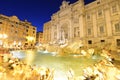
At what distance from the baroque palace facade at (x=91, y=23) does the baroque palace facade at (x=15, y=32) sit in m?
14.5

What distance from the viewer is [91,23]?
22.2m

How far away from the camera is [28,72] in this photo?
5574 millimetres

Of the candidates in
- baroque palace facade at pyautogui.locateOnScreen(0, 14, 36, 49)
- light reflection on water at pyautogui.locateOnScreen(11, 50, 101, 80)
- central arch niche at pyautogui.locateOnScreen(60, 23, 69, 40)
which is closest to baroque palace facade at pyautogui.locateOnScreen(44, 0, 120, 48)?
central arch niche at pyautogui.locateOnScreen(60, 23, 69, 40)

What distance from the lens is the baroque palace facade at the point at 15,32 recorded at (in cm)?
3219

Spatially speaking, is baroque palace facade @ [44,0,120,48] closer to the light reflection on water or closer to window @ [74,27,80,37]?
window @ [74,27,80,37]

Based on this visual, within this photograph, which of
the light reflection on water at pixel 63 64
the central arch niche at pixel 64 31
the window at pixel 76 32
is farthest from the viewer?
the central arch niche at pixel 64 31

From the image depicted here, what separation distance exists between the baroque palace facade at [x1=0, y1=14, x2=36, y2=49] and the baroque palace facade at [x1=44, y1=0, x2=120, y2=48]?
14474 millimetres

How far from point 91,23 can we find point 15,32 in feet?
86.9

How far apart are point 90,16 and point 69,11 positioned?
640 cm

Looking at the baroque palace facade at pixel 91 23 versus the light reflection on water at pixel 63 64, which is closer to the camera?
the light reflection on water at pixel 63 64

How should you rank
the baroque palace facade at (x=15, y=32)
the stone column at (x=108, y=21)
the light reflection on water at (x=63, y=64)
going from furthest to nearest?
the baroque palace facade at (x=15, y=32) < the stone column at (x=108, y=21) < the light reflection on water at (x=63, y=64)

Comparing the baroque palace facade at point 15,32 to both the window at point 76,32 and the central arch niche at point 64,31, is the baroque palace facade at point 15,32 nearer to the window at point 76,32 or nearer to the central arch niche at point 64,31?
the central arch niche at point 64,31

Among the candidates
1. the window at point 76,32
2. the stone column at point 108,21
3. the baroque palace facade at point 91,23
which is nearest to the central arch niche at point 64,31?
the baroque palace facade at point 91,23

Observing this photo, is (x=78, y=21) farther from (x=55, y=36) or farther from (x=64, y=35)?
(x=55, y=36)
